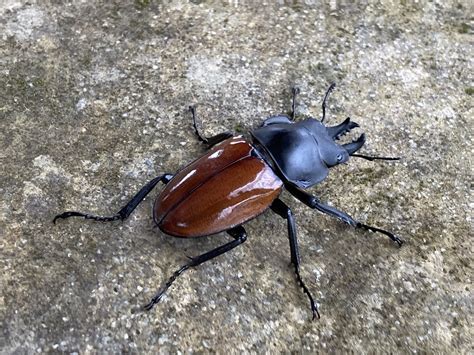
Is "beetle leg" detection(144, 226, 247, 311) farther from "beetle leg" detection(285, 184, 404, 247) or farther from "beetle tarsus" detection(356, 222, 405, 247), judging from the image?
"beetle tarsus" detection(356, 222, 405, 247)

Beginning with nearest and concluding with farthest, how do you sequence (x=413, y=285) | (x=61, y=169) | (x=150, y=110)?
1. (x=413, y=285)
2. (x=61, y=169)
3. (x=150, y=110)

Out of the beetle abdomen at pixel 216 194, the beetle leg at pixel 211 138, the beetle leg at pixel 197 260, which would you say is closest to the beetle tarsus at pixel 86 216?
the beetle abdomen at pixel 216 194

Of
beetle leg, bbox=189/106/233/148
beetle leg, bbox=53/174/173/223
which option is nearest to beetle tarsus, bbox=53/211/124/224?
beetle leg, bbox=53/174/173/223

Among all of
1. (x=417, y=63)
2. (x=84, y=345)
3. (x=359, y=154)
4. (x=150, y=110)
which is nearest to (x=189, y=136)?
(x=150, y=110)

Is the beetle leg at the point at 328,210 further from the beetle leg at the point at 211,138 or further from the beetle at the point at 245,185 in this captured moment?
the beetle leg at the point at 211,138

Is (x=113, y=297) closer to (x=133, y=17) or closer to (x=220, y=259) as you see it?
(x=220, y=259)

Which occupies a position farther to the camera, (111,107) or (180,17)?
(180,17)

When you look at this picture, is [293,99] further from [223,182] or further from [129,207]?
[129,207]
